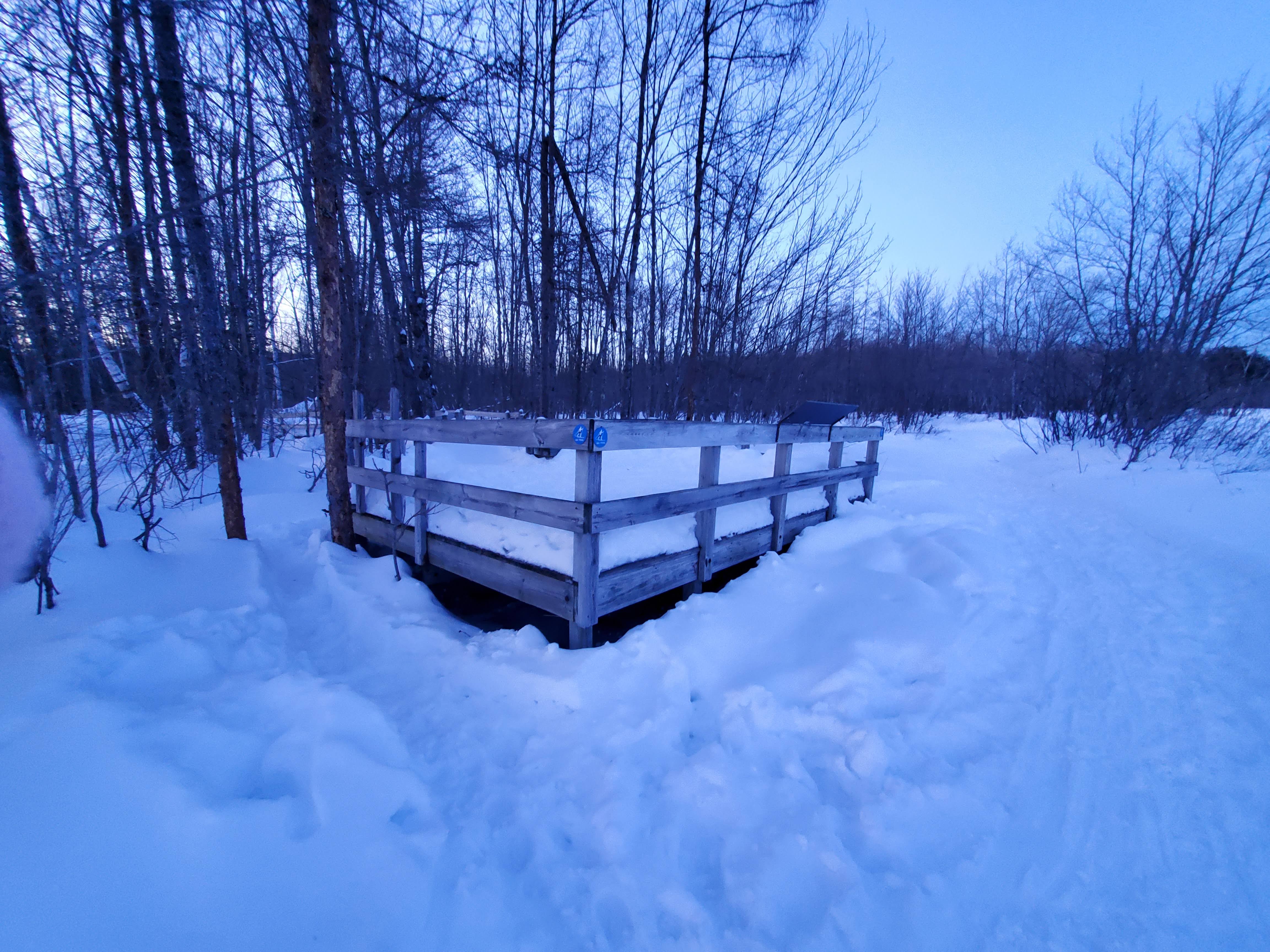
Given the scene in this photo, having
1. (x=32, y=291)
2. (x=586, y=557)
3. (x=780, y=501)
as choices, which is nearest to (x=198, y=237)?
(x=32, y=291)

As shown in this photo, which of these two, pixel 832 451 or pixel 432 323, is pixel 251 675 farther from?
pixel 432 323

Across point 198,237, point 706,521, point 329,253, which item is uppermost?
point 198,237

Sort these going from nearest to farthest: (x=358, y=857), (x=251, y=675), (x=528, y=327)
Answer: (x=358, y=857), (x=251, y=675), (x=528, y=327)

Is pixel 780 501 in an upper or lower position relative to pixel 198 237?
lower

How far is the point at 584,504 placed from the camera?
9.46 feet

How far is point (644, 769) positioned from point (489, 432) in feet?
7.47

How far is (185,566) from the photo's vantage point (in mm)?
3781

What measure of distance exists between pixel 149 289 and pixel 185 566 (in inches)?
113

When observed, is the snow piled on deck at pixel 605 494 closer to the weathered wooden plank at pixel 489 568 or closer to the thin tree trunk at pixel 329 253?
the weathered wooden plank at pixel 489 568

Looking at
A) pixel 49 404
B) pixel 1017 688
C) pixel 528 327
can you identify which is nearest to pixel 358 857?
pixel 1017 688

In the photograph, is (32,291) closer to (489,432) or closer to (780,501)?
(489,432)

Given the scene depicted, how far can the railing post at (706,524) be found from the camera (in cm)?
388

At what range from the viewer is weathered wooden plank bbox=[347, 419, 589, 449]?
116 inches

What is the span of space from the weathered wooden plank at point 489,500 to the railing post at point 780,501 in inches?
86.0
